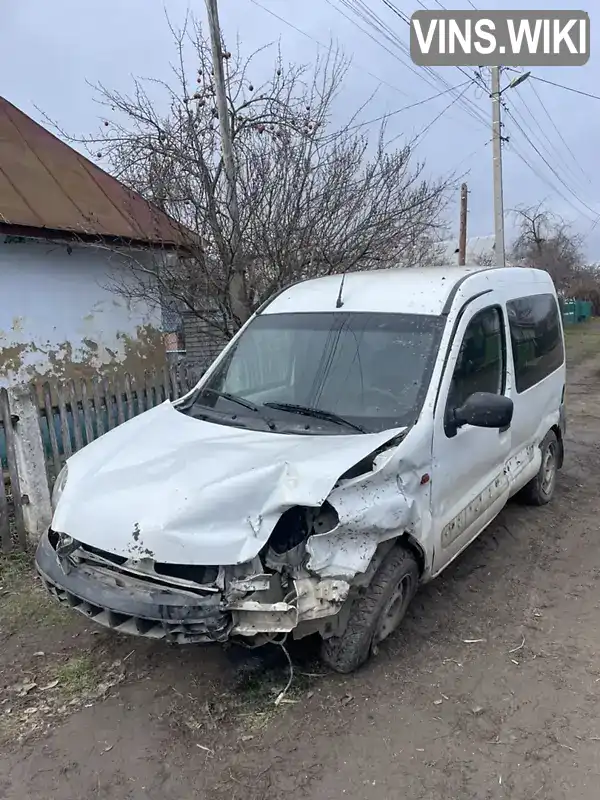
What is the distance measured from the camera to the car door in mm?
3482

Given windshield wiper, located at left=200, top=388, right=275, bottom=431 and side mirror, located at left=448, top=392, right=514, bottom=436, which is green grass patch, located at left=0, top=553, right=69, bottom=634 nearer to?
windshield wiper, located at left=200, top=388, right=275, bottom=431

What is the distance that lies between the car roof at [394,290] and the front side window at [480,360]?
0.22 m

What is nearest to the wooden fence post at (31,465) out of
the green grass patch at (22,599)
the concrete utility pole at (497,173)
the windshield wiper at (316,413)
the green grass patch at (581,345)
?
the green grass patch at (22,599)

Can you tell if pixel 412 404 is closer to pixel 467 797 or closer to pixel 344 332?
pixel 344 332

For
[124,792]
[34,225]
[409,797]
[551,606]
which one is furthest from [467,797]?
[34,225]

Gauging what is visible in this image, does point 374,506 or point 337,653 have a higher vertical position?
point 374,506

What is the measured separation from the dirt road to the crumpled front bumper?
21.6 inches

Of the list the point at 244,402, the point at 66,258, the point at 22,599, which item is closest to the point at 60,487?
the point at 244,402

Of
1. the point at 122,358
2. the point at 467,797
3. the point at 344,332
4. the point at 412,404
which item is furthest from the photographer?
the point at 122,358

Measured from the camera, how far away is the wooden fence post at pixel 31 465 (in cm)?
489

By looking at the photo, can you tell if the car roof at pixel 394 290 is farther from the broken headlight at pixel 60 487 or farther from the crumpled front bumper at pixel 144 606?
the crumpled front bumper at pixel 144 606

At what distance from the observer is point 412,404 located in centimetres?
343

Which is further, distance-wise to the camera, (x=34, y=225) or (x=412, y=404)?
(x=34, y=225)

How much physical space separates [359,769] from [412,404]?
1796mm
